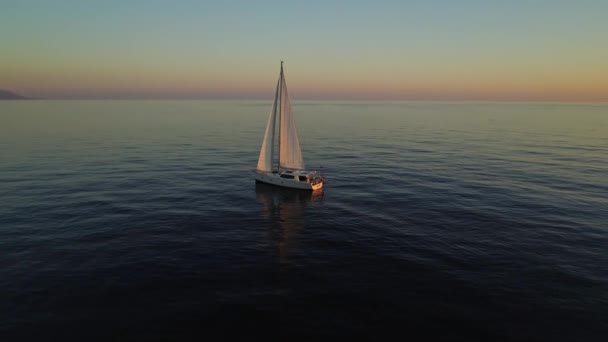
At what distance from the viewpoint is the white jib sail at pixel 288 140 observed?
215ft

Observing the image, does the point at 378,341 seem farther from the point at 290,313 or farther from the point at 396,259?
the point at 396,259

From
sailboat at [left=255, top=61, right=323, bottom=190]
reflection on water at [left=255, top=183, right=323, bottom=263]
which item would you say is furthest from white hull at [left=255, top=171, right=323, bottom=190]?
reflection on water at [left=255, top=183, right=323, bottom=263]

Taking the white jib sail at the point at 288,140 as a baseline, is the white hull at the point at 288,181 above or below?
below

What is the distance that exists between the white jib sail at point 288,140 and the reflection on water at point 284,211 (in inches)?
220

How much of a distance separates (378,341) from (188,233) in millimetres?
28448

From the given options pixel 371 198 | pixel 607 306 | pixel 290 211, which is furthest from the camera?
pixel 371 198

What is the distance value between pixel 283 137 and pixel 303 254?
108 feet

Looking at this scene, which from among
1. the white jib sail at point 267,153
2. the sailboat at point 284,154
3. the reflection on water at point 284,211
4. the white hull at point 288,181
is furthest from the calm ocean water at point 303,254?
the white jib sail at point 267,153

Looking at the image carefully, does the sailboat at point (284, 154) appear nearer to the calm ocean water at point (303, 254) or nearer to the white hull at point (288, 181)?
the white hull at point (288, 181)

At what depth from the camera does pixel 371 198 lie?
5944cm

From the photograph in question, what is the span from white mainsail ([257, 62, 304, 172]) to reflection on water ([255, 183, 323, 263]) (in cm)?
515

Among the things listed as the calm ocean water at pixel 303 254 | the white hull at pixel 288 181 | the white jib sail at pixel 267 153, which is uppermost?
the white jib sail at pixel 267 153

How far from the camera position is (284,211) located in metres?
54.6

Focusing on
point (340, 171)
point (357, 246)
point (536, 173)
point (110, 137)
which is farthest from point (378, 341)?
point (110, 137)
